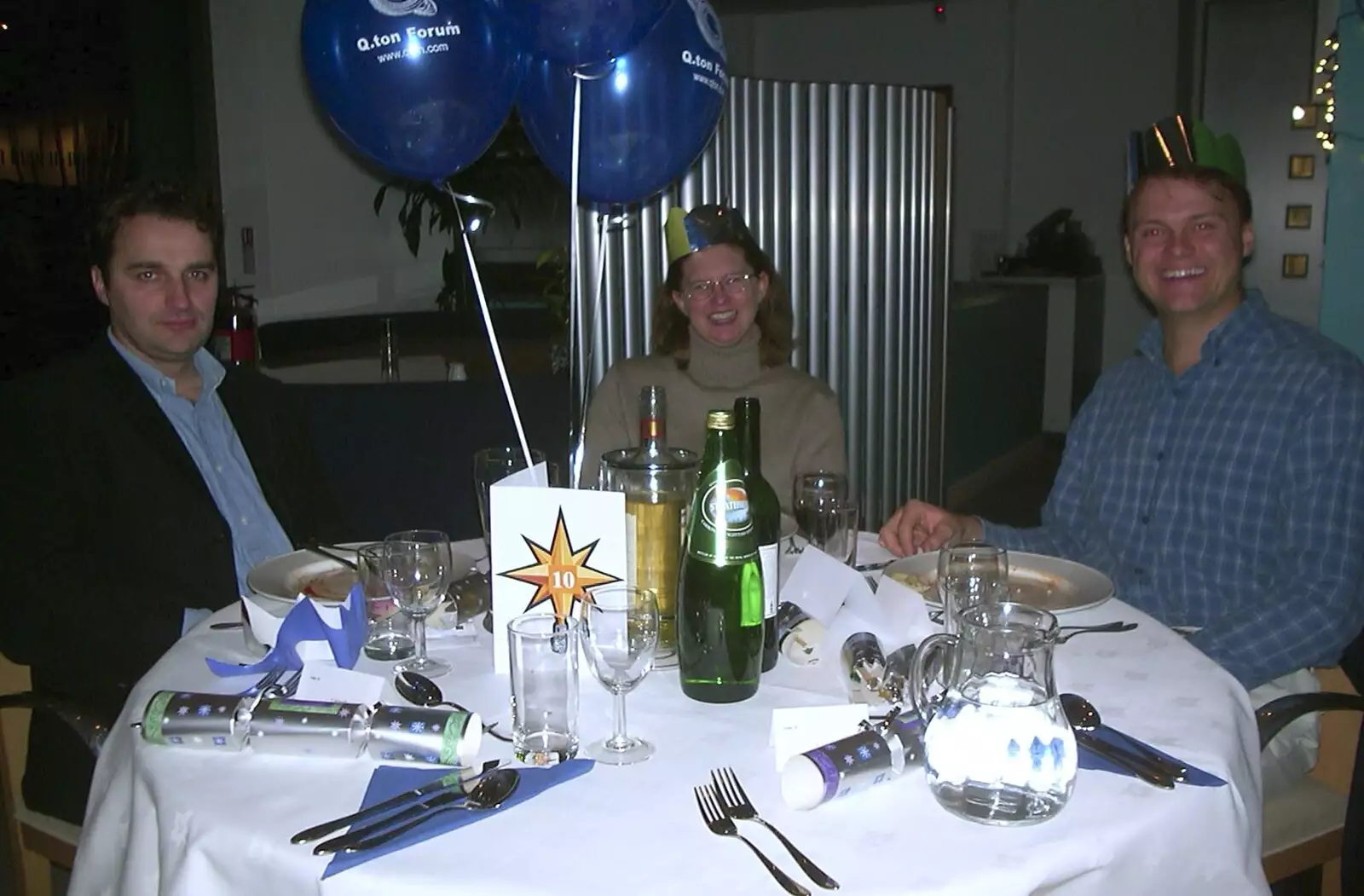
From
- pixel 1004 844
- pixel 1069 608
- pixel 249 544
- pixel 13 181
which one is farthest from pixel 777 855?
pixel 13 181

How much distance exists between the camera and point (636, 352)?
363 cm

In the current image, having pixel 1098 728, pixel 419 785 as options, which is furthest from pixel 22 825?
pixel 1098 728

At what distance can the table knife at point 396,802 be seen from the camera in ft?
3.14

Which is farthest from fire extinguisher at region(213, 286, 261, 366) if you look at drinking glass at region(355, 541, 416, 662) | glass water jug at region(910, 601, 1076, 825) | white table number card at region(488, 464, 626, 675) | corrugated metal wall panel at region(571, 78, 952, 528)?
glass water jug at region(910, 601, 1076, 825)

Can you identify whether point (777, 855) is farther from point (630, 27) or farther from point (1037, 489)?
point (1037, 489)

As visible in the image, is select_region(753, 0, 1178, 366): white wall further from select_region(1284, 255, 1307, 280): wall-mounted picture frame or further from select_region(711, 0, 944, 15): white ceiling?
select_region(1284, 255, 1307, 280): wall-mounted picture frame

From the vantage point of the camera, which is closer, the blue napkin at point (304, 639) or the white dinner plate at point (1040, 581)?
the blue napkin at point (304, 639)

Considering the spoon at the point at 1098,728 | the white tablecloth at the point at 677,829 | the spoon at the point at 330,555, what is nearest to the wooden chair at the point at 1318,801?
the white tablecloth at the point at 677,829

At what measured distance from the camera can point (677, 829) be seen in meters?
0.97

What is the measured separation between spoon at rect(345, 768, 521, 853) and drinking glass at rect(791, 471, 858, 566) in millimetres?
773

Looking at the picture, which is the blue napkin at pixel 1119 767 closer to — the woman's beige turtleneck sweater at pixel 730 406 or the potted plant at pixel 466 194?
the woman's beige turtleneck sweater at pixel 730 406

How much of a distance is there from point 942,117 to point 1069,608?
311 centimetres

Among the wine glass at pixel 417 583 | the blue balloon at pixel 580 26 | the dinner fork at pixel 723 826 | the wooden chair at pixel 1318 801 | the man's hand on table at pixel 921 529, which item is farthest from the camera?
the man's hand on table at pixel 921 529

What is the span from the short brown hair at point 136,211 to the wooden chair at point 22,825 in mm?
815
